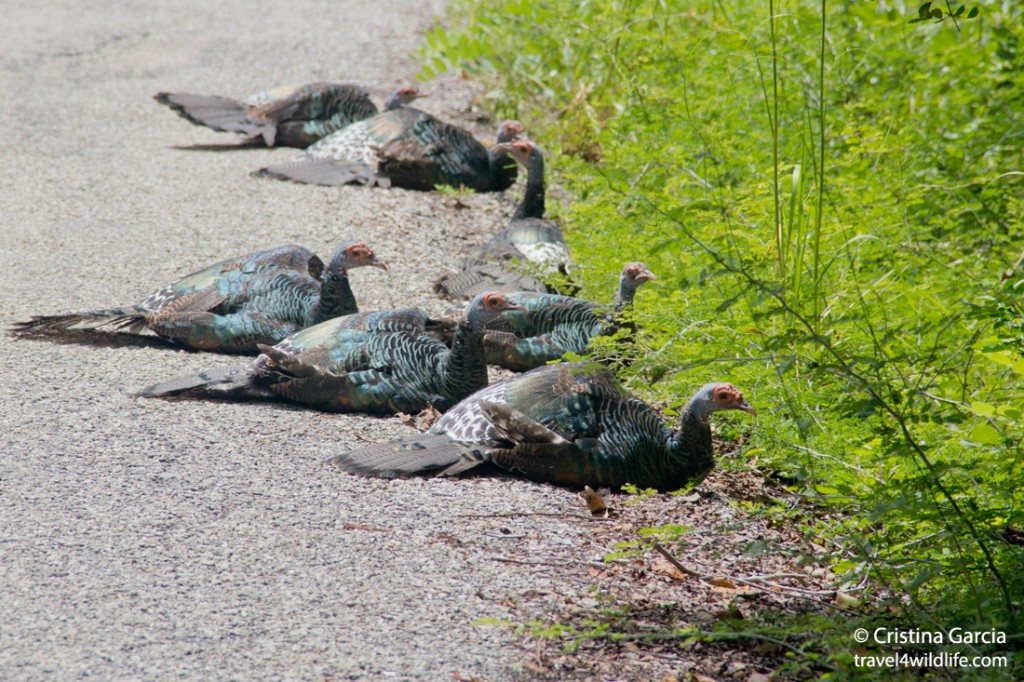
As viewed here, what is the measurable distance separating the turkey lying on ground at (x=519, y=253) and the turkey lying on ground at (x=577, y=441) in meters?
1.93

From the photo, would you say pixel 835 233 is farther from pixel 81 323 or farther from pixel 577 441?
pixel 81 323

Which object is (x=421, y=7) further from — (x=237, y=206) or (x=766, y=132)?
(x=766, y=132)

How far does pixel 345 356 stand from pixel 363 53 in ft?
26.9

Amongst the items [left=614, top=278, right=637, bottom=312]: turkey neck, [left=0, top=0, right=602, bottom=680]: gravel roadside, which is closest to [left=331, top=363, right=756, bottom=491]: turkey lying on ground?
[left=0, top=0, right=602, bottom=680]: gravel roadside

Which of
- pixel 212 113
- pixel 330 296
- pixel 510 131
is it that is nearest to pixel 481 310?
pixel 330 296

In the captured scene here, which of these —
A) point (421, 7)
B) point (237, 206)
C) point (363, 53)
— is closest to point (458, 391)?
point (237, 206)

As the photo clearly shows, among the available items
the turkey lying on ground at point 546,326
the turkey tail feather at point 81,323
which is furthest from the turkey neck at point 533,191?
the turkey tail feather at point 81,323

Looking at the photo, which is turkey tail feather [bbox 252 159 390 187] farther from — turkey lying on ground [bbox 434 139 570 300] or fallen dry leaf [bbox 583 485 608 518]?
fallen dry leaf [bbox 583 485 608 518]

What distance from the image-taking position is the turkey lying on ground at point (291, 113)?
972 cm

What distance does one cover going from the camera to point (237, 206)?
330 inches

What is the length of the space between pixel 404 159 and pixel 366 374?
146 inches

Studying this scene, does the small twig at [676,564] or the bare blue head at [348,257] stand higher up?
the bare blue head at [348,257]

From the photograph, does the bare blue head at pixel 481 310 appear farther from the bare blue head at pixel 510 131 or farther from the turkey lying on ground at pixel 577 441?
the bare blue head at pixel 510 131

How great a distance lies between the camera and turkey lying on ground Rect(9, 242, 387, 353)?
245 inches
